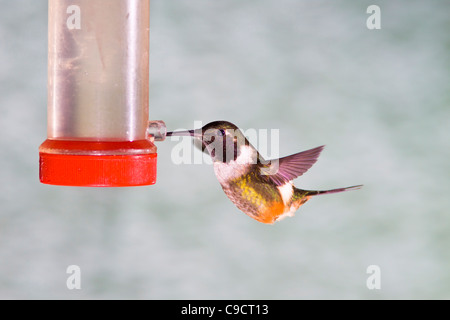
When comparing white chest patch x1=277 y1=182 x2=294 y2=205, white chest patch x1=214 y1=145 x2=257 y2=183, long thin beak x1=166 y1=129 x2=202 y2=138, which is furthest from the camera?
white chest patch x1=277 y1=182 x2=294 y2=205

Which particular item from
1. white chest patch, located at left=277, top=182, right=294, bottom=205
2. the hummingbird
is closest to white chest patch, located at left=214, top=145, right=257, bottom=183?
the hummingbird

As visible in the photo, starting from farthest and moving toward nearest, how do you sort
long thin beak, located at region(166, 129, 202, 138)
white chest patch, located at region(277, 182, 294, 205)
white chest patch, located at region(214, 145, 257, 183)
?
white chest patch, located at region(277, 182, 294, 205) → white chest patch, located at region(214, 145, 257, 183) → long thin beak, located at region(166, 129, 202, 138)

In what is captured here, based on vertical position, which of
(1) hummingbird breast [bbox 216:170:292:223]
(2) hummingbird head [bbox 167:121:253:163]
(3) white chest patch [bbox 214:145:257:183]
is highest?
(2) hummingbird head [bbox 167:121:253:163]

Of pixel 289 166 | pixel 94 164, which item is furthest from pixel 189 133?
pixel 289 166

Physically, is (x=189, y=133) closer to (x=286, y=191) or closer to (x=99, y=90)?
(x=99, y=90)

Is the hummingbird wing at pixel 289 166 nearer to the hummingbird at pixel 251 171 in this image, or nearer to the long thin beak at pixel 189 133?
the hummingbird at pixel 251 171

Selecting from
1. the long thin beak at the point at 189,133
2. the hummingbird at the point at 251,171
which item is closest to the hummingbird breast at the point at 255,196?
A: the hummingbird at the point at 251,171

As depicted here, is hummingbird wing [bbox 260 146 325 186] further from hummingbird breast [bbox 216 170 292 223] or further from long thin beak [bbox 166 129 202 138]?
long thin beak [bbox 166 129 202 138]
